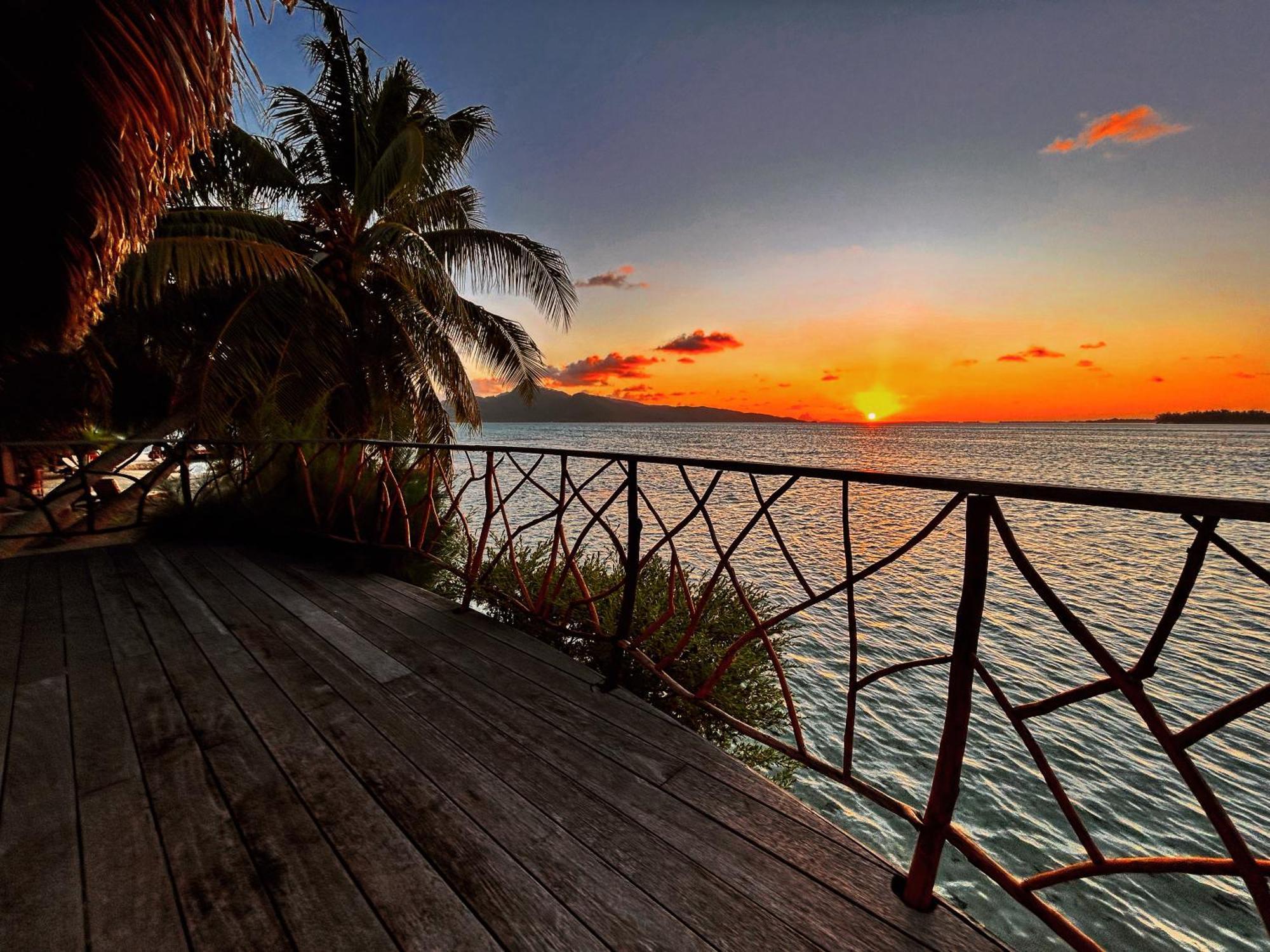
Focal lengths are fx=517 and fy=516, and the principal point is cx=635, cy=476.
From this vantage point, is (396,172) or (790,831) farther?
(396,172)

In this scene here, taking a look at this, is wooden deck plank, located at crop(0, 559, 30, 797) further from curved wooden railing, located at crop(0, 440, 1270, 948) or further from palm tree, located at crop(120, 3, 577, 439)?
palm tree, located at crop(120, 3, 577, 439)

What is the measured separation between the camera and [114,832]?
1354mm

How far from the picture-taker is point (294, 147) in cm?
835

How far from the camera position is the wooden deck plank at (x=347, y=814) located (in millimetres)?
1104

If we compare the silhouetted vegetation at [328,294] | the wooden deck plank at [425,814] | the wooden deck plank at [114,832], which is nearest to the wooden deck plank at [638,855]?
the wooden deck plank at [425,814]

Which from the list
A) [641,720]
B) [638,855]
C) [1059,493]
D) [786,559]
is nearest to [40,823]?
[638,855]

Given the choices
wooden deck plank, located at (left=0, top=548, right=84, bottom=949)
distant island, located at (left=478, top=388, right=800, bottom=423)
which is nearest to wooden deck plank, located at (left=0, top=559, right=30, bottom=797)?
wooden deck plank, located at (left=0, top=548, right=84, bottom=949)

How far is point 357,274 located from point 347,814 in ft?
28.4

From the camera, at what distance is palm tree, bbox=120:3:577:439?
6516mm

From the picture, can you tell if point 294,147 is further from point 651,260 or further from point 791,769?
point 791,769

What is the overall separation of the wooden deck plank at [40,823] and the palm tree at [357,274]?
4.21 m

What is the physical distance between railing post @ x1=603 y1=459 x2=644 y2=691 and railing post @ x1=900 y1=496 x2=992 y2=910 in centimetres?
121

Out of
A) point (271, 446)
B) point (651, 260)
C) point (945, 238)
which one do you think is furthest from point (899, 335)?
point (271, 446)

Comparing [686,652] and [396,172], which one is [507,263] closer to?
[396,172]
